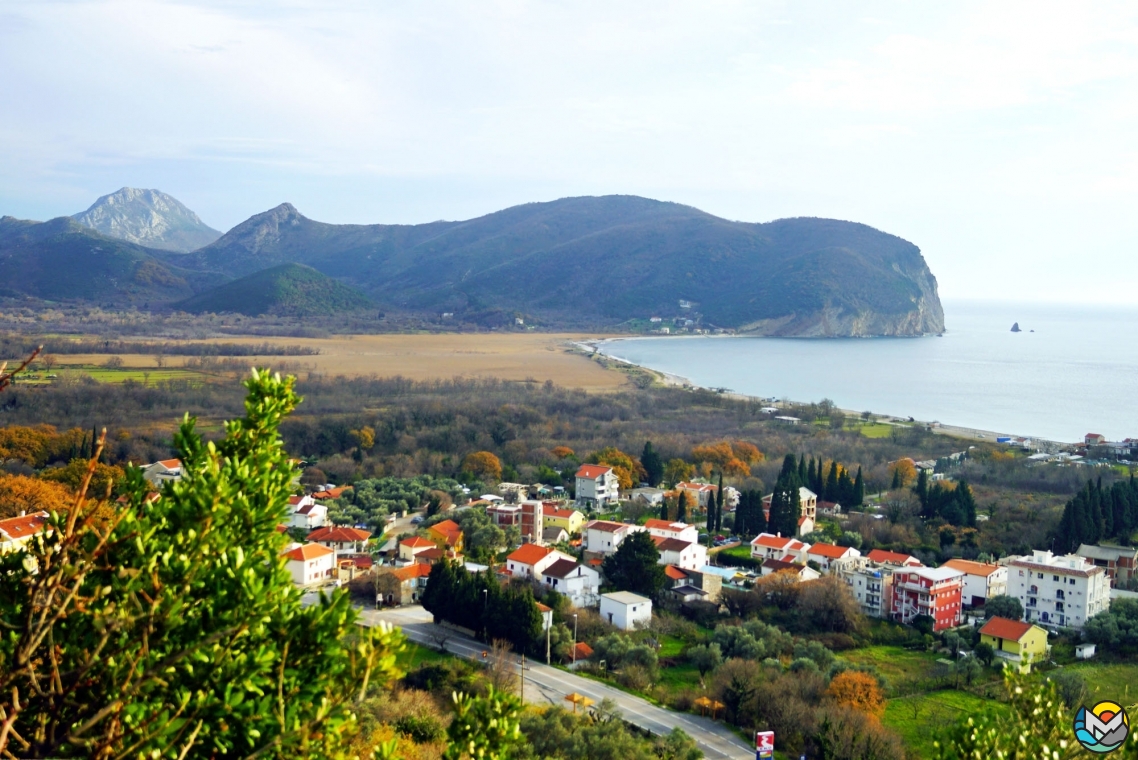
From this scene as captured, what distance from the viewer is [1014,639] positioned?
13.5m

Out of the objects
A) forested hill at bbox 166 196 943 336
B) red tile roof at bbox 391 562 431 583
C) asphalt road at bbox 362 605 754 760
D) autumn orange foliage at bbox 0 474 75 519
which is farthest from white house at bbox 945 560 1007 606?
forested hill at bbox 166 196 943 336

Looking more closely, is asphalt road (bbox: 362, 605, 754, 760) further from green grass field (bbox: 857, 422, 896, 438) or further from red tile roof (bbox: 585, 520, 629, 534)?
green grass field (bbox: 857, 422, 896, 438)

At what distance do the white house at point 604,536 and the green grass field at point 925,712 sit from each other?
24.0ft

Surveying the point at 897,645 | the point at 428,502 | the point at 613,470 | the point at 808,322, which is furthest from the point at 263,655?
the point at 808,322

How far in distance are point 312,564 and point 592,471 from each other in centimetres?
902

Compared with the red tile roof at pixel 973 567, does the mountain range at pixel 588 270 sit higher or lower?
higher

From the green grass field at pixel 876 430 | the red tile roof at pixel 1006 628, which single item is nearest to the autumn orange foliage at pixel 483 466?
the red tile roof at pixel 1006 628

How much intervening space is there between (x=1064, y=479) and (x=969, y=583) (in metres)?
11.0

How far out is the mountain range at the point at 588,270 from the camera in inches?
3962

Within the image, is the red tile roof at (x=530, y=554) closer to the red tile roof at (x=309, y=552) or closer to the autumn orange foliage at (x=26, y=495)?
the red tile roof at (x=309, y=552)

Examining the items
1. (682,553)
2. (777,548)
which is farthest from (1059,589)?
(682,553)

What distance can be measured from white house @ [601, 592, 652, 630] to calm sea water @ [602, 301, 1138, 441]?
89.6ft

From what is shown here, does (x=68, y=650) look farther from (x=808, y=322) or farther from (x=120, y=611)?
(x=808, y=322)

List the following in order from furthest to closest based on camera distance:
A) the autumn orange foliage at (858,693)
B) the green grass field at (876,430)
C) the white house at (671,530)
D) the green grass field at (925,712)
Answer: the green grass field at (876,430), the white house at (671,530), the autumn orange foliage at (858,693), the green grass field at (925,712)
